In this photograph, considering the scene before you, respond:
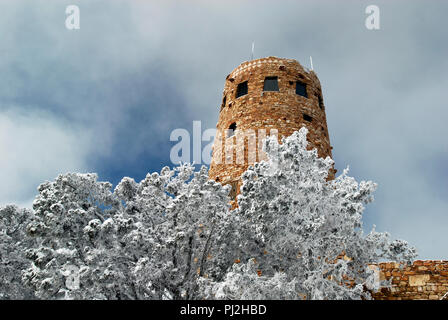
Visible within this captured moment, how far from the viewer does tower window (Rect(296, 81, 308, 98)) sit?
15855 millimetres

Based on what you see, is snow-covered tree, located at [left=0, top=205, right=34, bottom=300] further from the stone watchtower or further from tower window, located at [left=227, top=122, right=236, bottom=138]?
tower window, located at [left=227, top=122, right=236, bottom=138]

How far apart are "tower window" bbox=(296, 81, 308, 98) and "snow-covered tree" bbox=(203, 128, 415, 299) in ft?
24.0

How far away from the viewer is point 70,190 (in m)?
8.45

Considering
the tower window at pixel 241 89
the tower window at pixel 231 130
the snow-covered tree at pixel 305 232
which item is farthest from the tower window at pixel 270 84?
the snow-covered tree at pixel 305 232

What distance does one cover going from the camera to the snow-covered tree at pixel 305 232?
7496 millimetres

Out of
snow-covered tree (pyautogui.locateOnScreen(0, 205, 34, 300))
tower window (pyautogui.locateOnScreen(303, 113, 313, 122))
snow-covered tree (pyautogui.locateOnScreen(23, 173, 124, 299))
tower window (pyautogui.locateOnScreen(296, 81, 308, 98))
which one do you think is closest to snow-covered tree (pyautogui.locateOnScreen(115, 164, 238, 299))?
snow-covered tree (pyautogui.locateOnScreen(23, 173, 124, 299))

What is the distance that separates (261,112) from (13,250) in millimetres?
9658

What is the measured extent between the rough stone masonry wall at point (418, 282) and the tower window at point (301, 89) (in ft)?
27.5
